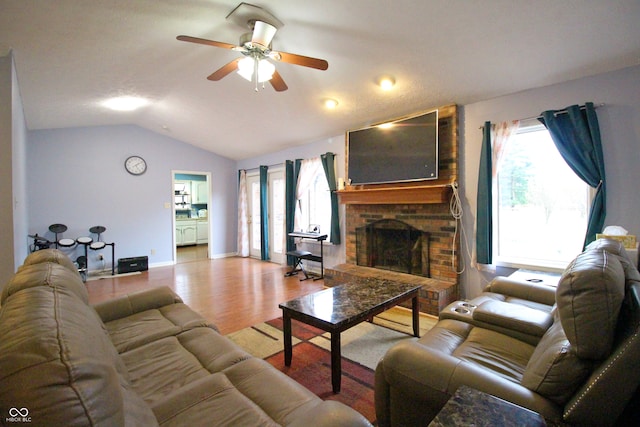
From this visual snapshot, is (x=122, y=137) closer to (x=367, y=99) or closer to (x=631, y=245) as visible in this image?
(x=367, y=99)

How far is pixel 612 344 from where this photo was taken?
3.23ft

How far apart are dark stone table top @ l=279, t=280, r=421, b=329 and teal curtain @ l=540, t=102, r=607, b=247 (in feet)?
5.82

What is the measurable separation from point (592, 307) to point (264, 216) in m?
5.83

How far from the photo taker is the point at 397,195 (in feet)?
12.9

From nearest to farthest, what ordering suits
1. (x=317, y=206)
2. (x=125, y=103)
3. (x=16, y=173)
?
1. (x=16, y=173)
2. (x=125, y=103)
3. (x=317, y=206)

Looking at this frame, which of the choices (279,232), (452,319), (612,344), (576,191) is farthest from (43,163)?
(576,191)

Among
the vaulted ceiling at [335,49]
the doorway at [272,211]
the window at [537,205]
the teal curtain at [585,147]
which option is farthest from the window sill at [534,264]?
the doorway at [272,211]

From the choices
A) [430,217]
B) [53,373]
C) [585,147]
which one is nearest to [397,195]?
[430,217]

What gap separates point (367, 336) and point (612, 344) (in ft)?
6.63

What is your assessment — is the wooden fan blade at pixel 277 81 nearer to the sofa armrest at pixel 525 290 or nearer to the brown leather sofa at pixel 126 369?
the brown leather sofa at pixel 126 369

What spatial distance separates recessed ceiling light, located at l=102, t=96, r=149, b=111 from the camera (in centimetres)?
429

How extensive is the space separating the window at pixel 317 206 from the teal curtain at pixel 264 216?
1.06 m

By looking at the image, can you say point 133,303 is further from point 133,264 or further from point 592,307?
point 133,264

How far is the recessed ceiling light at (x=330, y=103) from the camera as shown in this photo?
12.6 feet
